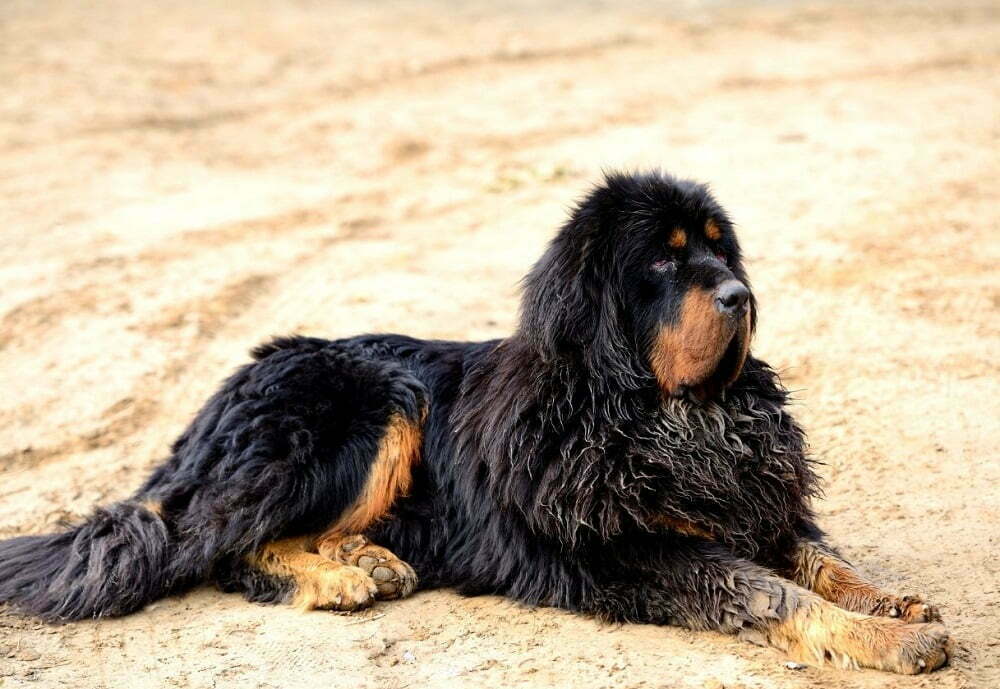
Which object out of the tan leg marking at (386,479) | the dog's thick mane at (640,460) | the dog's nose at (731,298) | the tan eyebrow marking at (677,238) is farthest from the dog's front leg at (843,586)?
the tan leg marking at (386,479)

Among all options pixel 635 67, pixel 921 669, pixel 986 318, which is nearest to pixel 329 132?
pixel 635 67

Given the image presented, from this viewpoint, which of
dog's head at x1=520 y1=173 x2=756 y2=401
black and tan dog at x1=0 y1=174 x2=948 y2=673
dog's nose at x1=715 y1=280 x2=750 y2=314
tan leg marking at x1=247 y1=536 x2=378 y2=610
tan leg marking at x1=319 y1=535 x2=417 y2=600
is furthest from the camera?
tan leg marking at x1=319 y1=535 x2=417 y2=600

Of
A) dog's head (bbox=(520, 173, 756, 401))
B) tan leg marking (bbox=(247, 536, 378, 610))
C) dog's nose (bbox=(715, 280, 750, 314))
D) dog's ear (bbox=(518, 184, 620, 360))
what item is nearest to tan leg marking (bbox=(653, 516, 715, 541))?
dog's head (bbox=(520, 173, 756, 401))

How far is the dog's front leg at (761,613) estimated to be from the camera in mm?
3889

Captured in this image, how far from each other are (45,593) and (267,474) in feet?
3.49

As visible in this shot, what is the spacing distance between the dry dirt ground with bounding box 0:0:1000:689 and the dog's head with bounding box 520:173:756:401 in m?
1.06

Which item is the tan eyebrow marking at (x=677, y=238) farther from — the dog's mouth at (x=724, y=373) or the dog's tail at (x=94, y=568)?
the dog's tail at (x=94, y=568)

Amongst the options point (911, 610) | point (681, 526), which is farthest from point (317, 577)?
point (911, 610)

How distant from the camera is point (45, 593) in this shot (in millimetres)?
4914

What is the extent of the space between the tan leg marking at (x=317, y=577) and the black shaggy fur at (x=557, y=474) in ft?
0.26

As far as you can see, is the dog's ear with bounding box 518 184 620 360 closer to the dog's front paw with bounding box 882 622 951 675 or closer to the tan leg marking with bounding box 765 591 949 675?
the tan leg marking with bounding box 765 591 949 675

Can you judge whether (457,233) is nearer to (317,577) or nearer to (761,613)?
(317,577)

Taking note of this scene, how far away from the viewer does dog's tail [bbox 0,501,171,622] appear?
4.88m

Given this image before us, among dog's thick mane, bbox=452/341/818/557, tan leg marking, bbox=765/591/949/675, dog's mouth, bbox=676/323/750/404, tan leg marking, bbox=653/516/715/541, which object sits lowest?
tan leg marking, bbox=765/591/949/675
